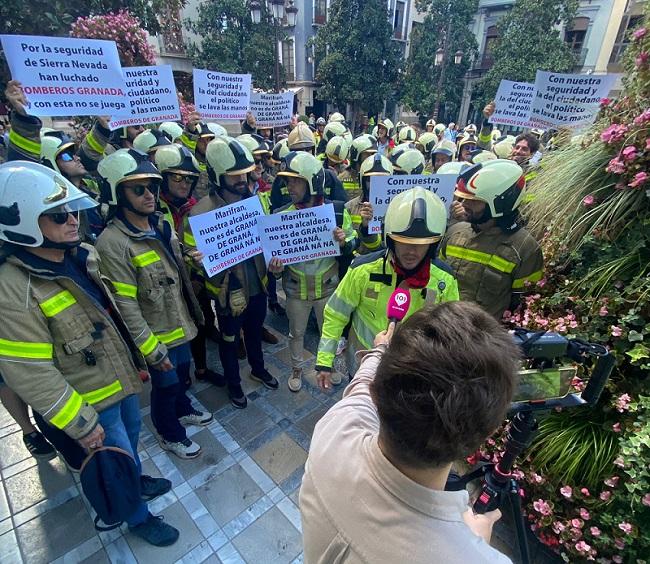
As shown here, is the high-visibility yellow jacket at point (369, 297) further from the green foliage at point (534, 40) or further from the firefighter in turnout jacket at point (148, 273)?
the green foliage at point (534, 40)

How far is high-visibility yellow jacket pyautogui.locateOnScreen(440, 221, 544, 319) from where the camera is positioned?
111 inches

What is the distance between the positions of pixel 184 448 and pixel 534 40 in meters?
28.4

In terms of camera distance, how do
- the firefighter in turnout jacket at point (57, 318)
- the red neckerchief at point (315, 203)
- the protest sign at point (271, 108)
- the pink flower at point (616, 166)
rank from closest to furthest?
the firefighter in turnout jacket at point (57, 318)
the pink flower at point (616, 166)
the red neckerchief at point (315, 203)
the protest sign at point (271, 108)

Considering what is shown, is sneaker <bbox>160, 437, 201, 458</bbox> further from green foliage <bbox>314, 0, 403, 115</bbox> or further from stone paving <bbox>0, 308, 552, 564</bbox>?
green foliage <bbox>314, 0, 403, 115</bbox>

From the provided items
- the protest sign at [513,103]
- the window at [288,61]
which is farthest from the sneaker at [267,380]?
the window at [288,61]

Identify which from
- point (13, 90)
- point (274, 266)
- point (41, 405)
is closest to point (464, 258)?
point (274, 266)

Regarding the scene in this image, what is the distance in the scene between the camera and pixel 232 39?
21.9m

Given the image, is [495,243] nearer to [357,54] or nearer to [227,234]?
[227,234]

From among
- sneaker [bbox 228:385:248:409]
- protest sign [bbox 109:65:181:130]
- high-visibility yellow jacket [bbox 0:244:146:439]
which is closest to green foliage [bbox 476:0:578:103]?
protest sign [bbox 109:65:181:130]

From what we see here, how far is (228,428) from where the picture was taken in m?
3.54

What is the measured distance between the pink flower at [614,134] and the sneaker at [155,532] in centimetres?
417

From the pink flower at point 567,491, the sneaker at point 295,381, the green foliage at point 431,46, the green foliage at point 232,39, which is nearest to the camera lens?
the pink flower at point 567,491

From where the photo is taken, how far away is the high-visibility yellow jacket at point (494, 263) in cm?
283

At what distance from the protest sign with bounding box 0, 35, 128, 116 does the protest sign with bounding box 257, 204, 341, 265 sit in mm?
2279
